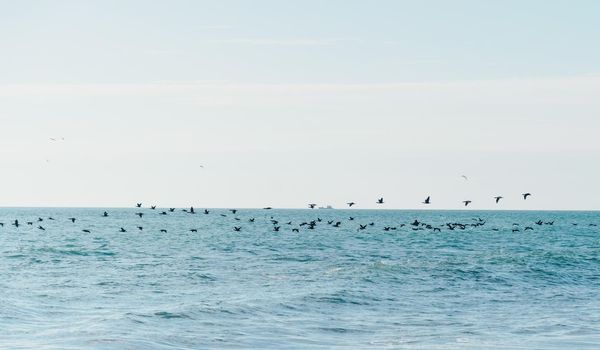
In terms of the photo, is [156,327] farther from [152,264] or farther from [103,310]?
[152,264]

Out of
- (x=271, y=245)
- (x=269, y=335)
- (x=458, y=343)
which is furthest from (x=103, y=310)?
(x=271, y=245)

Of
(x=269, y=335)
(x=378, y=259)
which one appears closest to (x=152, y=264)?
(x=378, y=259)

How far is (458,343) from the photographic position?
1107 inches

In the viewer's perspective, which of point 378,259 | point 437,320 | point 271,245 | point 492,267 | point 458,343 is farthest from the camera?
point 271,245

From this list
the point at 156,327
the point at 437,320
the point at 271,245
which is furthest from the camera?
the point at 271,245

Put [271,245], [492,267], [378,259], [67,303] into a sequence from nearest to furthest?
[67,303] < [492,267] < [378,259] < [271,245]

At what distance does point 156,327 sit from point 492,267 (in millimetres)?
30205

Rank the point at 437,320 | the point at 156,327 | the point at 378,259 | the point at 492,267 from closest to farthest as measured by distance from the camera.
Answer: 1. the point at 156,327
2. the point at 437,320
3. the point at 492,267
4. the point at 378,259

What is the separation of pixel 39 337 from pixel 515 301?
2070 centimetres

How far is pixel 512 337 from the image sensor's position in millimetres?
29594

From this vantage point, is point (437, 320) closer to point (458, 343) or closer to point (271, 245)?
point (458, 343)

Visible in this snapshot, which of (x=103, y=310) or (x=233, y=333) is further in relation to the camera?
(x=103, y=310)

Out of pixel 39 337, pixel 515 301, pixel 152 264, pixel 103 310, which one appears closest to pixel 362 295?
pixel 515 301

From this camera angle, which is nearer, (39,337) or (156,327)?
(39,337)
